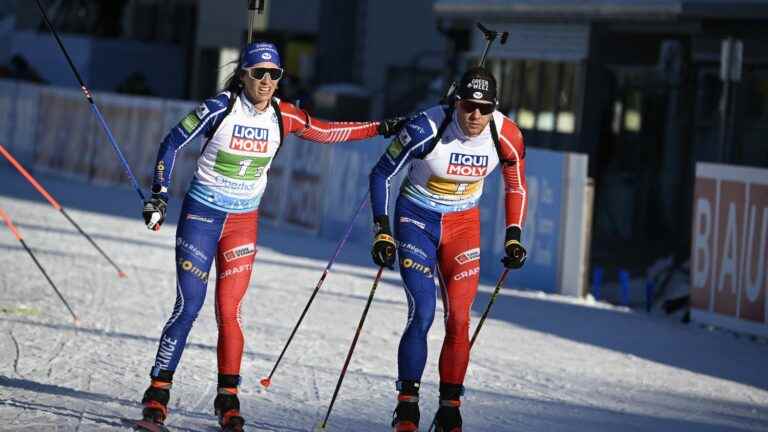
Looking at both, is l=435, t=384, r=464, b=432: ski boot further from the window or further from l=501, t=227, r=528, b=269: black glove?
the window

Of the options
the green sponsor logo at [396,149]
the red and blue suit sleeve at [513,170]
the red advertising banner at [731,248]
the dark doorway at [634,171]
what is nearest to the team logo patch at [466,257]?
the red and blue suit sleeve at [513,170]

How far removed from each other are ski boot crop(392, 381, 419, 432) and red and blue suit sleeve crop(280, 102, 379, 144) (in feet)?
4.43

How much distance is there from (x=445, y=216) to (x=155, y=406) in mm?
1749

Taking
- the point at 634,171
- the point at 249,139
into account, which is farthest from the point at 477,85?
the point at 634,171

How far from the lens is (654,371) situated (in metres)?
11.6

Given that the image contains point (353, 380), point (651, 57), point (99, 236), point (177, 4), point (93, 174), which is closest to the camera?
point (353, 380)

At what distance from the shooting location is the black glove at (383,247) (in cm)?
775

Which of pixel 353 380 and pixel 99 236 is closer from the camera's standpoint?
pixel 353 380

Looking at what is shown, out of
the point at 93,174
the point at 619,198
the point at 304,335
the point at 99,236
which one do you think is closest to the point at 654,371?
the point at 304,335

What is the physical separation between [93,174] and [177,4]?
1433cm

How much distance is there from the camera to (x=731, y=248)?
14.1 metres

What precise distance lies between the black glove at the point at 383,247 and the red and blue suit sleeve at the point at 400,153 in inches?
4.0

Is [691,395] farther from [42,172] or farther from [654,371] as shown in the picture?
[42,172]

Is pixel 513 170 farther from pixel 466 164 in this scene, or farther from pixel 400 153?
pixel 400 153
